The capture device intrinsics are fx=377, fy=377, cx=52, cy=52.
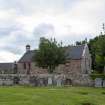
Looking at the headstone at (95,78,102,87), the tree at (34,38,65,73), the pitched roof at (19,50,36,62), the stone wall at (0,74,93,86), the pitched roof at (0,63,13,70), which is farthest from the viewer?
the pitched roof at (0,63,13,70)

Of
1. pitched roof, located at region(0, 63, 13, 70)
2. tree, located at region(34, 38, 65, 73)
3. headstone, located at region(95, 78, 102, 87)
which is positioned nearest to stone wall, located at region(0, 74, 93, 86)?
headstone, located at region(95, 78, 102, 87)

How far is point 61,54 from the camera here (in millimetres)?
83562

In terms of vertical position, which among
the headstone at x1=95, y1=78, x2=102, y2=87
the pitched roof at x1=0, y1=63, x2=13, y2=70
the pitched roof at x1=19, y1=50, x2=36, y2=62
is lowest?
the headstone at x1=95, y1=78, x2=102, y2=87

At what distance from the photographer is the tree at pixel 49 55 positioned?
83.2 m

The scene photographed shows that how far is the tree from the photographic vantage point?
83.2 metres

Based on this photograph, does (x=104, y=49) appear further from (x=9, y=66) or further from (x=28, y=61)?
(x=9, y=66)

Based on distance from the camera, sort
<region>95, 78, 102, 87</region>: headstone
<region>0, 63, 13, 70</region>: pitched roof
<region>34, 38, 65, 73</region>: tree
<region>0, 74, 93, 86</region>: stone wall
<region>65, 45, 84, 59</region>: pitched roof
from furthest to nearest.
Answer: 1. <region>0, 63, 13, 70</region>: pitched roof
2. <region>65, 45, 84, 59</region>: pitched roof
3. <region>34, 38, 65, 73</region>: tree
4. <region>0, 74, 93, 86</region>: stone wall
5. <region>95, 78, 102, 87</region>: headstone

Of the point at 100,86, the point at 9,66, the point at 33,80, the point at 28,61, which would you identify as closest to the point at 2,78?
the point at 33,80

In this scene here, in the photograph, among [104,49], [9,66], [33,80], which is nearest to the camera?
[104,49]

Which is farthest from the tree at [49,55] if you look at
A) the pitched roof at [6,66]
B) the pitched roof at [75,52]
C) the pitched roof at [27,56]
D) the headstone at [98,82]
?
the pitched roof at [6,66]

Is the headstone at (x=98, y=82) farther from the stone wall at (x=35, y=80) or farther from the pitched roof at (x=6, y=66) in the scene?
the pitched roof at (x=6, y=66)

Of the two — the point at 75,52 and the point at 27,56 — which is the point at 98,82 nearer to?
the point at 75,52

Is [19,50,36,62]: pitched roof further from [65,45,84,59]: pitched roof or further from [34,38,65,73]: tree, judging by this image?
[34,38,65,73]: tree

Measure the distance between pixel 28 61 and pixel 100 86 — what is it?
46042mm
